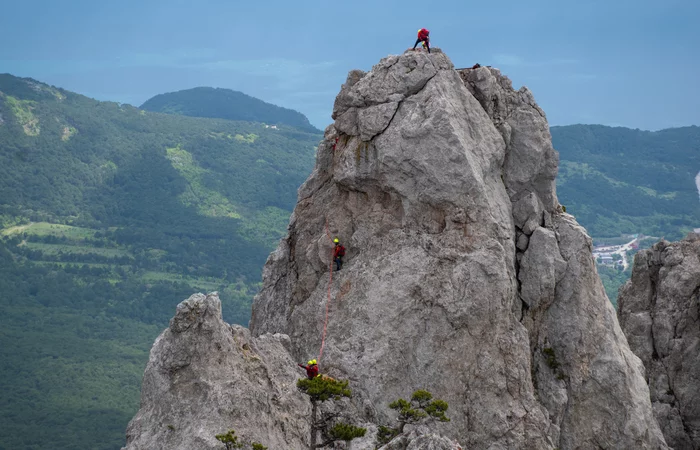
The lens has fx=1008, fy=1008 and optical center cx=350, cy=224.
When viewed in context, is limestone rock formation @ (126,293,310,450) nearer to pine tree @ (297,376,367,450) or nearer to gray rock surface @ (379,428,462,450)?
pine tree @ (297,376,367,450)

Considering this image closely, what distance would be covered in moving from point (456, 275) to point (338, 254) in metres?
6.13

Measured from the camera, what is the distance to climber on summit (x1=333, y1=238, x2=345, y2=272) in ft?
154

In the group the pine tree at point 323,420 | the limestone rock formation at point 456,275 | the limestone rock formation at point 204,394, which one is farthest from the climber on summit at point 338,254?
the limestone rock formation at point 204,394

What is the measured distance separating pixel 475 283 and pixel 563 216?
880 centimetres

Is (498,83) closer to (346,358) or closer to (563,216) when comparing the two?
(563,216)

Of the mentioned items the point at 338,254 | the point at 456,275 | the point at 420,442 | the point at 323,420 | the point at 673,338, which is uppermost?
the point at 338,254

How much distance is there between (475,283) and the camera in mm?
43688

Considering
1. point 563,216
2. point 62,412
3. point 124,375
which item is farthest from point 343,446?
point 124,375

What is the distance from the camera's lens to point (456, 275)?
43875 mm

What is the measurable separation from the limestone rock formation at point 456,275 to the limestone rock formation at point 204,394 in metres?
5.50

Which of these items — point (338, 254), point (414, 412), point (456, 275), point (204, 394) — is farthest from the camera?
point (338, 254)

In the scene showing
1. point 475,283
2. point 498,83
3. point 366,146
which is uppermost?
point 498,83

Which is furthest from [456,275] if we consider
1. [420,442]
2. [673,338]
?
[673,338]

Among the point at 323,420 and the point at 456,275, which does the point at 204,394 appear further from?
the point at 456,275
